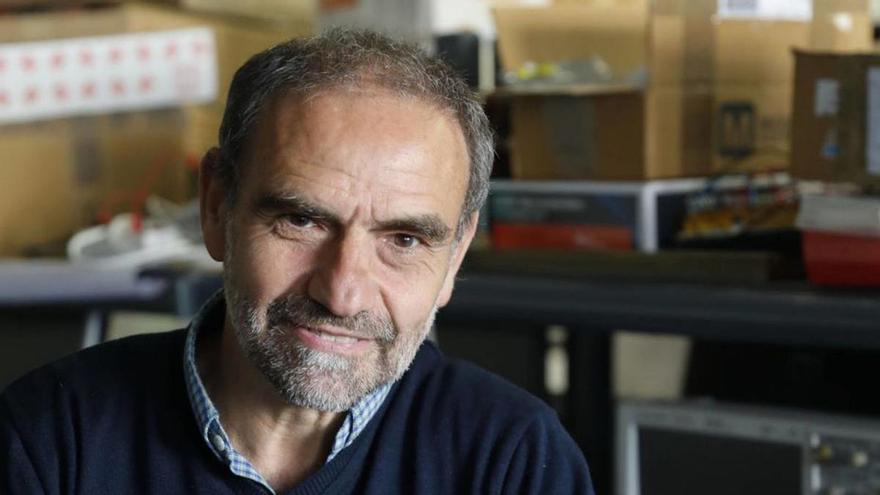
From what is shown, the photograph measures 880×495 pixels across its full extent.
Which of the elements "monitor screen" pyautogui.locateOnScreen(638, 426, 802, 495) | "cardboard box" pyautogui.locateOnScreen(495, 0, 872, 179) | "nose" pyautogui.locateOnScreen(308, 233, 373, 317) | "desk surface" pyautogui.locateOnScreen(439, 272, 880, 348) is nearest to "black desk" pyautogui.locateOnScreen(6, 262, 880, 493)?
"desk surface" pyautogui.locateOnScreen(439, 272, 880, 348)

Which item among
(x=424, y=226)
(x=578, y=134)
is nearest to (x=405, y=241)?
(x=424, y=226)

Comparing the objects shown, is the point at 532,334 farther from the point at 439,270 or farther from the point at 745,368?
the point at 439,270

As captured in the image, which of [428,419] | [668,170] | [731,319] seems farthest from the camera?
[668,170]

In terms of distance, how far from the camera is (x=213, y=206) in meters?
1.29

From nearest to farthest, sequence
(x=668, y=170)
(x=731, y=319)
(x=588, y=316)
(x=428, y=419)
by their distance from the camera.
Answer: (x=428, y=419)
(x=731, y=319)
(x=588, y=316)
(x=668, y=170)

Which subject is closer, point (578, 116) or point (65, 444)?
point (65, 444)

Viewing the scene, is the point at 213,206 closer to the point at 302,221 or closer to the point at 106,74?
the point at 302,221

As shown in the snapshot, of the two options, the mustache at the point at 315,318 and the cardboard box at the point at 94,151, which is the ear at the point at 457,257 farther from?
the cardboard box at the point at 94,151

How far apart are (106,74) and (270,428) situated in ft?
6.24

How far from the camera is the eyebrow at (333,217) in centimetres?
117

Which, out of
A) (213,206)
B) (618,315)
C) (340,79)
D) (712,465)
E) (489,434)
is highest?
(340,79)

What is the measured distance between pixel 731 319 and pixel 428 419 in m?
0.74

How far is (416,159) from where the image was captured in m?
1.19

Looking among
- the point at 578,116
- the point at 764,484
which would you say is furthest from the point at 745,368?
the point at 578,116
